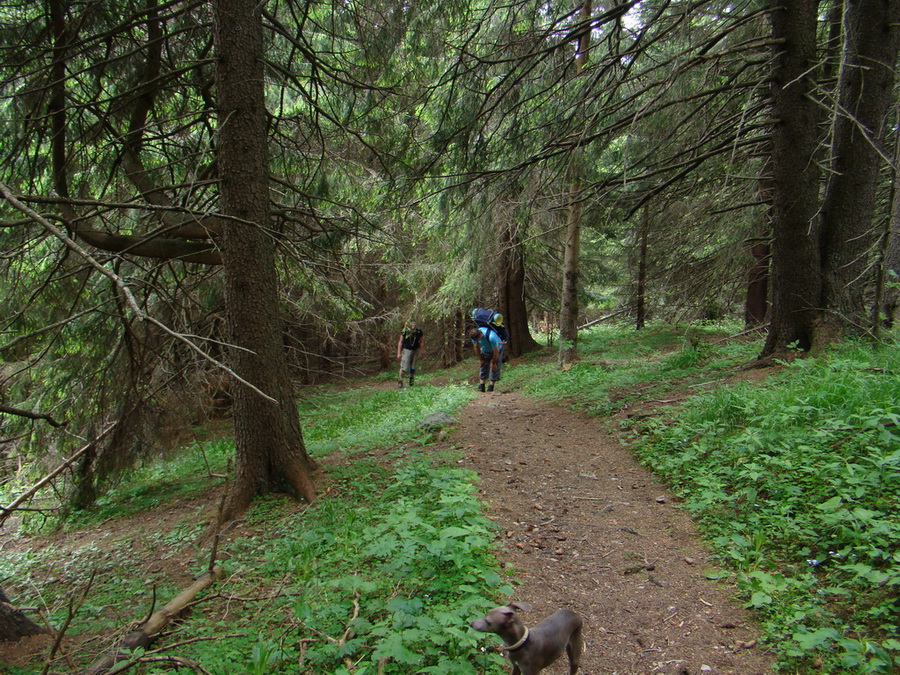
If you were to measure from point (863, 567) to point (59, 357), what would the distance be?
7.90 m

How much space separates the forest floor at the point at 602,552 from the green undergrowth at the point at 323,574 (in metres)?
0.19

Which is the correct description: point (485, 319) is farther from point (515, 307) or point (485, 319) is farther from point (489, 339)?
point (515, 307)

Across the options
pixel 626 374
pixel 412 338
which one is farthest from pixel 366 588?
pixel 412 338

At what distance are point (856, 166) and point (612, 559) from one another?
559 cm

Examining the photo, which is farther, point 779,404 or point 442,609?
point 779,404

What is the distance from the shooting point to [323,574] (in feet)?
10.6

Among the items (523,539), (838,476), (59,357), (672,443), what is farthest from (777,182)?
(59,357)

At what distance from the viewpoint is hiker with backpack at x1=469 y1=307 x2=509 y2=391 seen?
391 inches

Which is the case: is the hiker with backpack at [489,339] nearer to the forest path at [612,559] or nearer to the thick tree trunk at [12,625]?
the forest path at [612,559]

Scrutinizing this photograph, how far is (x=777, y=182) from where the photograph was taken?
230 inches

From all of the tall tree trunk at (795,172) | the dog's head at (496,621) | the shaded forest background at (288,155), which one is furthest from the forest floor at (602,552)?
the tall tree trunk at (795,172)

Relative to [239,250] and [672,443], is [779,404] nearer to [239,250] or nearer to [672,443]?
[672,443]

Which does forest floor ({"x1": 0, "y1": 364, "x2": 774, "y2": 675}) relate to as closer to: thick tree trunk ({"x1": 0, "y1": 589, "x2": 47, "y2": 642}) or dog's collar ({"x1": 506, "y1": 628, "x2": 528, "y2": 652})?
thick tree trunk ({"x1": 0, "y1": 589, "x2": 47, "y2": 642})

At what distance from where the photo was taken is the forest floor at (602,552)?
2.51 metres
